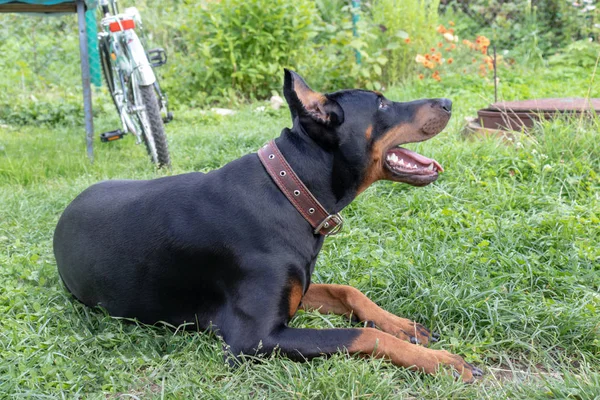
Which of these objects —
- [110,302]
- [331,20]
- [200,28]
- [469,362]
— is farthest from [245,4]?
[469,362]

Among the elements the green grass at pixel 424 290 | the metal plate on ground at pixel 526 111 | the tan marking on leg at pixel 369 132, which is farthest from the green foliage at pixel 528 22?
the tan marking on leg at pixel 369 132

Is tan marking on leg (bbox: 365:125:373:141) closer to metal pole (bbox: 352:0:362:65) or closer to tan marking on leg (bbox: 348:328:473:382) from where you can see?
tan marking on leg (bbox: 348:328:473:382)

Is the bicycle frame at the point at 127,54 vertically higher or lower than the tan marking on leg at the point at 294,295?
higher

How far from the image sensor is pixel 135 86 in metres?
5.41

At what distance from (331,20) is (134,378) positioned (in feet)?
29.7

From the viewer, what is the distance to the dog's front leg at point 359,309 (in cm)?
275

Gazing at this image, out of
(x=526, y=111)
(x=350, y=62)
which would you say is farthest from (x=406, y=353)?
(x=350, y=62)

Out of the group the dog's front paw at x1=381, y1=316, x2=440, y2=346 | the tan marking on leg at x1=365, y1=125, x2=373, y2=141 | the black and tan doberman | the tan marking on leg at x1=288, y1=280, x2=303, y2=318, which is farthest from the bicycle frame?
the dog's front paw at x1=381, y1=316, x2=440, y2=346

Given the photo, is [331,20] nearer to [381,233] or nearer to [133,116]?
[133,116]

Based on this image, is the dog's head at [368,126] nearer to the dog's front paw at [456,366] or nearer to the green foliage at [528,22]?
the dog's front paw at [456,366]

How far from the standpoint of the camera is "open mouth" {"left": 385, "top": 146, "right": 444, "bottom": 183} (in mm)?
2938

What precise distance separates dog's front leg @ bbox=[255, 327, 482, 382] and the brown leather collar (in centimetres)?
48

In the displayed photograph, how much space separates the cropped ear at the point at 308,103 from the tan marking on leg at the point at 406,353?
0.94 m

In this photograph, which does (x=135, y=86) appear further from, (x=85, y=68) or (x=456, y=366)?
(x=456, y=366)
